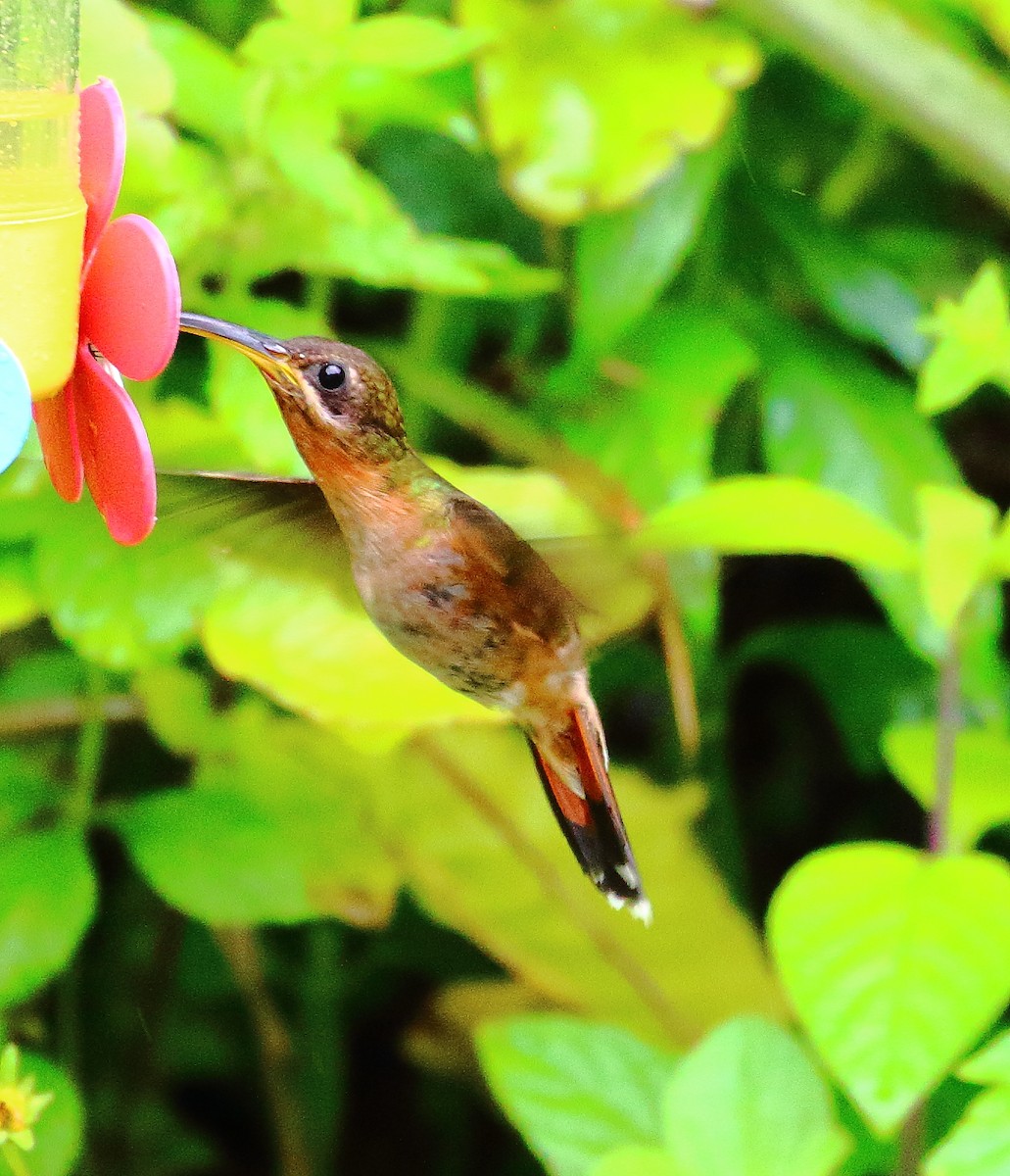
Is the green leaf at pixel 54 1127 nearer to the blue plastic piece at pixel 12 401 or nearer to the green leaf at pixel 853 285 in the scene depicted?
the blue plastic piece at pixel 12 401

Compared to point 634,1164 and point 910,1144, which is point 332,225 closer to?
point 634,1164

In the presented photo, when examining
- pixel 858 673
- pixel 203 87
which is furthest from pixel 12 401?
pixel 858 673

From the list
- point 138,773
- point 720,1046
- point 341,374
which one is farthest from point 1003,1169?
point 138,773

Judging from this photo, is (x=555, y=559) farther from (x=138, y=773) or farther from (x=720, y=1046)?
(x=138, y=773)

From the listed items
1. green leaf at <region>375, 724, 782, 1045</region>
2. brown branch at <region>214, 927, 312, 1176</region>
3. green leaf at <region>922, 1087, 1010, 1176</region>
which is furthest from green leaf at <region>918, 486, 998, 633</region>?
brown branch at <region>214, 927, 312, 1176</region>

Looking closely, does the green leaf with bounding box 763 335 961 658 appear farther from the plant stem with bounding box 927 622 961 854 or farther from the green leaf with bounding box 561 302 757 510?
the plant stem with bounding box 927 622 961 854

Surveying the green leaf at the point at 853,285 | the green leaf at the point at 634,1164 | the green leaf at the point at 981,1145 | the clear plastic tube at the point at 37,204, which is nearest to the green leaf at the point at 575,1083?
the green leaf at the point at 634,1164
